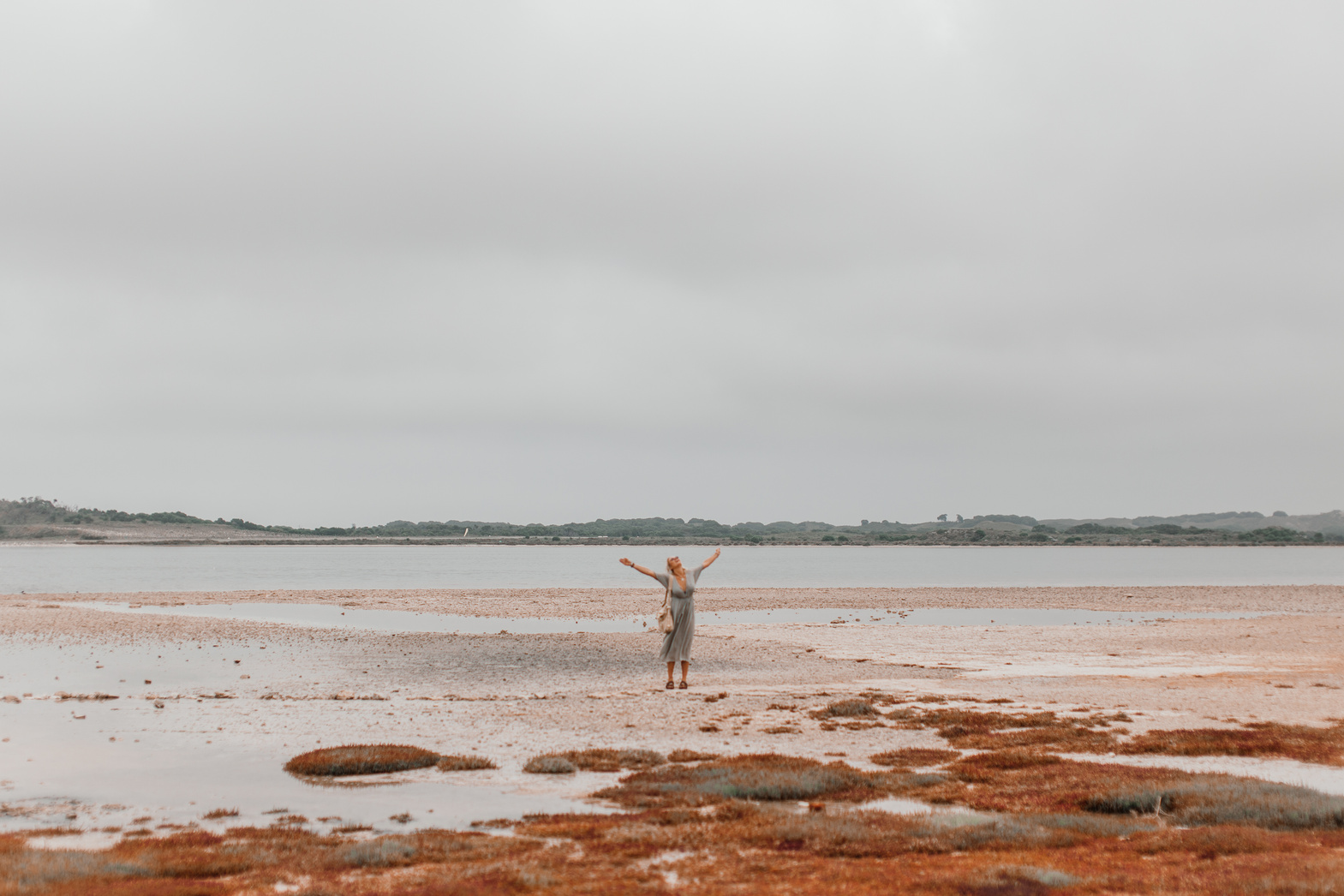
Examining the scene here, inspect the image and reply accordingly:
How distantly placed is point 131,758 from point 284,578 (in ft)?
260

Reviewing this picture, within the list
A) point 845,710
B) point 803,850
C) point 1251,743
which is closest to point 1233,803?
point 1251,743

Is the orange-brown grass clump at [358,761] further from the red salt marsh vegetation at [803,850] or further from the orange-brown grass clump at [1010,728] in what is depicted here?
the orange-brown grass clump at [1010,728]

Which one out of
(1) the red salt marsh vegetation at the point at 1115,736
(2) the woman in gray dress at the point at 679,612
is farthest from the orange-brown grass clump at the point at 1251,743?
(2) the woman in gray dress at the point at 679,612

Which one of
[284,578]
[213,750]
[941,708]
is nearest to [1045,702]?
[941,708]

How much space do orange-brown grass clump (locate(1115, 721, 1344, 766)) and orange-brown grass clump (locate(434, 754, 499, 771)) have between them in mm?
10335

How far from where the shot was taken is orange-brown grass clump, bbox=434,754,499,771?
14211 mm

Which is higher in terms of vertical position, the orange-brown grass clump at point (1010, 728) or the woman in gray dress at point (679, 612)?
the woman in gray dress at point (679, 612)

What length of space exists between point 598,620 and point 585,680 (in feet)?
70.1

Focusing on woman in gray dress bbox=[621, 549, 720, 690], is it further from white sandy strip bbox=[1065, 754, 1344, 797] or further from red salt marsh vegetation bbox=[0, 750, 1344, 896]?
red salt marsh vegetation bbox=[0, 750, 1344, 896]

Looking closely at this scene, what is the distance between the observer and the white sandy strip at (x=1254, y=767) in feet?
41.9

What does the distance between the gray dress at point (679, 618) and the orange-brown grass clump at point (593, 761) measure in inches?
306

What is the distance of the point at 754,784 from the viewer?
1260 cm

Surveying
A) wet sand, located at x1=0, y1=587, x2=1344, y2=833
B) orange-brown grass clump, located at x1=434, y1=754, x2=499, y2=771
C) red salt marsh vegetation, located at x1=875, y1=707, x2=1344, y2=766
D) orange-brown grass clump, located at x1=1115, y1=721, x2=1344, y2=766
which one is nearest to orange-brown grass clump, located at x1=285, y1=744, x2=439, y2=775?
orange-brown grass clump, located at x1=434, y1=754, x2=499, y2=771

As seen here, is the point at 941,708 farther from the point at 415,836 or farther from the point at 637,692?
the point at 415,836
